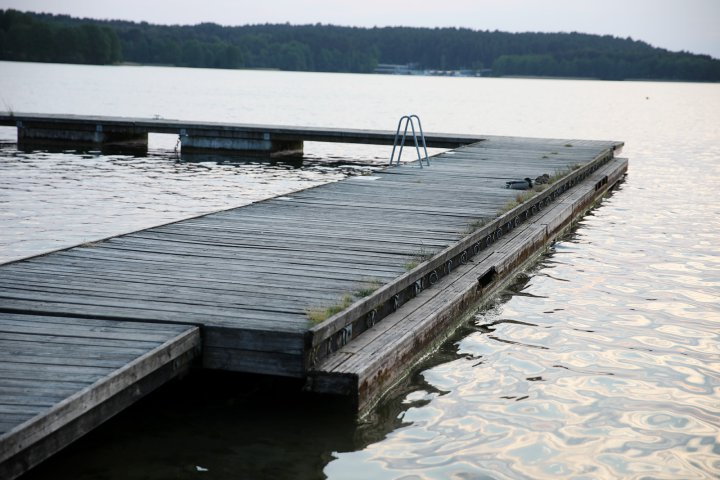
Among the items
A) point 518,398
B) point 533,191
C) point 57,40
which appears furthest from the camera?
point 57,40

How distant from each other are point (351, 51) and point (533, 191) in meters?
189

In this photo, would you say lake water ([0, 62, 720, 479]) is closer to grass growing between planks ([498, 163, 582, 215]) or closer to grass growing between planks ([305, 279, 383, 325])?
grass growing between planks ([305, 279, 383, 325])

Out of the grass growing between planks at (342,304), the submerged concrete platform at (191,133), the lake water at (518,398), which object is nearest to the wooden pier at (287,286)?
the grass growing between planks at (342,304)

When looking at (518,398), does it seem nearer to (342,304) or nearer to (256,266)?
(342,304)

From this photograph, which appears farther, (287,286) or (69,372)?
(287,286)

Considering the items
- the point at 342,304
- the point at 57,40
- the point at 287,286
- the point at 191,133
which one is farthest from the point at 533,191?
the point at 57,40

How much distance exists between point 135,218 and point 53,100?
48981 mm

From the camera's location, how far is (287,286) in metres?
6.78

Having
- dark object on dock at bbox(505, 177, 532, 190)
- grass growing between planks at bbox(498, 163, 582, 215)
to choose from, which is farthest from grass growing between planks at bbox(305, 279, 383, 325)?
dark object on dock at bbox(505, 177, 532, 190)

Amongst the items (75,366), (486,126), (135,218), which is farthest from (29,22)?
(75,366)

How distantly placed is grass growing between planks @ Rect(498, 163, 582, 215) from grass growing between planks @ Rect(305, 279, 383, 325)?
4.44 m

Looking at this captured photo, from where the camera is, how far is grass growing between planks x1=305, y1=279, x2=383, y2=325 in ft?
19.2

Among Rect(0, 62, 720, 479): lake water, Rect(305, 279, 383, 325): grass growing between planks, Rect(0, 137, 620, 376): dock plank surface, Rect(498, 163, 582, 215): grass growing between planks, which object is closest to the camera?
Rect(0, 62, 720, 479): lake water

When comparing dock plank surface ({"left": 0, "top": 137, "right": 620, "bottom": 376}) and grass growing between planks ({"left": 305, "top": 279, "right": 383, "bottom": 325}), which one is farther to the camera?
grass growing between planks ({"left": 305, "top": 279, "right": 383, "bottom": 325})
